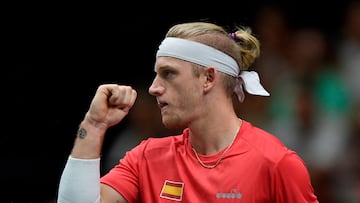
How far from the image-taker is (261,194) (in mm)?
3545

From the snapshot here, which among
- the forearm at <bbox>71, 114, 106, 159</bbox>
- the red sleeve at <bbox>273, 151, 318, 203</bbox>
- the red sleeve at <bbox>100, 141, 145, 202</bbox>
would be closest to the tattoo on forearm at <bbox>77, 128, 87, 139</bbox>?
the forearm at <bbox>71, 114, 106, 159</bbox>

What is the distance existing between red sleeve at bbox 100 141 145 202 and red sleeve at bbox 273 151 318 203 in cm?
62

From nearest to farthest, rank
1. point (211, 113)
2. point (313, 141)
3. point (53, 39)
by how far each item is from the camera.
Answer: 1. point (211, 113)
2. point (313, 141)
3. point (53, 39)

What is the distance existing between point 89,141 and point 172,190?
416 millimetres

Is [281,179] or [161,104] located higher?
[161,104]

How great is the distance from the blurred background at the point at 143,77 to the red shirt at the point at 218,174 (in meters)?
1.47

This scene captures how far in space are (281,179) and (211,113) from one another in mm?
448

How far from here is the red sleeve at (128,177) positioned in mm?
A: 3697

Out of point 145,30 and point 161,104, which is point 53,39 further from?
point 161,104

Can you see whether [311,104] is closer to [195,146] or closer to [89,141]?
[195,146]

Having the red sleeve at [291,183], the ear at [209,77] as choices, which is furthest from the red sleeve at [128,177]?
the red sleeve at [291,183]

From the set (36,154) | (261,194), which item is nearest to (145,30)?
(36,154)

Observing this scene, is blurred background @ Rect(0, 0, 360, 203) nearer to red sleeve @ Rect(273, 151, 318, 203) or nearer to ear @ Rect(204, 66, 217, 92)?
ear @ Rect(204, 66, 217, 92)

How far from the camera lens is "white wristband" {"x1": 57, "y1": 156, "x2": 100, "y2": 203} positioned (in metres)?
3.52
